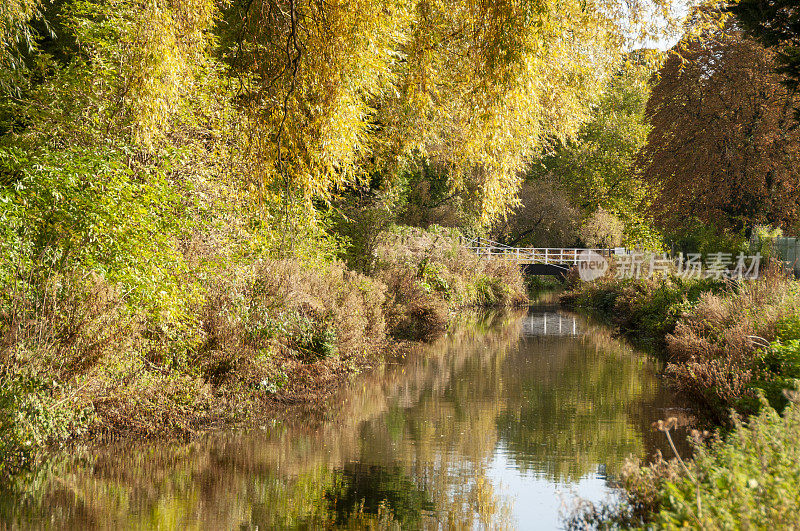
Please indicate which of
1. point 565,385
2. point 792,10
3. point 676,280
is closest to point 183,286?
point 565,385

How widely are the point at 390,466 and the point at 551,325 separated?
19.8 meters

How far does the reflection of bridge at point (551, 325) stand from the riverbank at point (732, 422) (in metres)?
3.97

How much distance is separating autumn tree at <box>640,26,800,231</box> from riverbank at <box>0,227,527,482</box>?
1332 centimetres

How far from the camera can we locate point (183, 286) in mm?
10945

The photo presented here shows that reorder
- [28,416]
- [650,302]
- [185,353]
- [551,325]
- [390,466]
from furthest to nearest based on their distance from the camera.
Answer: [551,325], [650,302], [185,353], [390,466], [28,416]

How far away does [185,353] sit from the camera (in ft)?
36.9

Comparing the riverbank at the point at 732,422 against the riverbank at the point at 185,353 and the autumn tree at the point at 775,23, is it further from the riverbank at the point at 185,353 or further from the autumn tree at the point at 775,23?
the riverbank at the point at 185,353

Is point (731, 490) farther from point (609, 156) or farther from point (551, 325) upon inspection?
point (609, 156)

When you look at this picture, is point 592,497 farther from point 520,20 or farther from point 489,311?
point 489,311

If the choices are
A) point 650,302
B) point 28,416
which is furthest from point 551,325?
point 28,416

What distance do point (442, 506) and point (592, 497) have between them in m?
1.66

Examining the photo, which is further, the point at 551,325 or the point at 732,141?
the point at 551,325

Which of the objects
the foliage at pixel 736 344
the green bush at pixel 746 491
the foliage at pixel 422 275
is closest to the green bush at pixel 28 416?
the green bush at pixel 746 491

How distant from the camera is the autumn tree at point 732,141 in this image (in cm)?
2495
